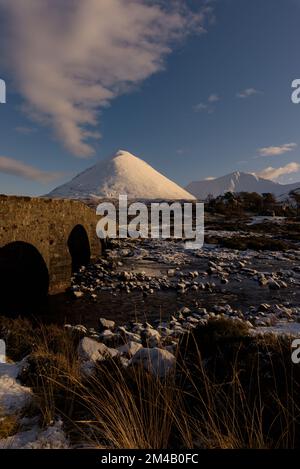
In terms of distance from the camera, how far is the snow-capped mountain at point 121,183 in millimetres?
155000

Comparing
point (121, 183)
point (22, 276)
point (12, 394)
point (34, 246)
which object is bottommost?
point (12, 394)

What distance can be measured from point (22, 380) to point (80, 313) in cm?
664

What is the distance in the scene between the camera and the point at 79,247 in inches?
776

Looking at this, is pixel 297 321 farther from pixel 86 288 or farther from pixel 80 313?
pixel 86 288

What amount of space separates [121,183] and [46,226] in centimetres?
15472

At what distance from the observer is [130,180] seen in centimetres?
16925

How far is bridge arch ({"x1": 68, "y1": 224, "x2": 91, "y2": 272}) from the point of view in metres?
19.4

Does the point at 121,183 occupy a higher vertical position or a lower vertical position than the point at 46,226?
higher

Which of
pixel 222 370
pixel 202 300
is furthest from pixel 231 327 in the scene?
pixel 202 300

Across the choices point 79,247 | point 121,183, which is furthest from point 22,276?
point 121,183

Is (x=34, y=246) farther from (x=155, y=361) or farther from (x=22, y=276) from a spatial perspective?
(x=155, y=361)
